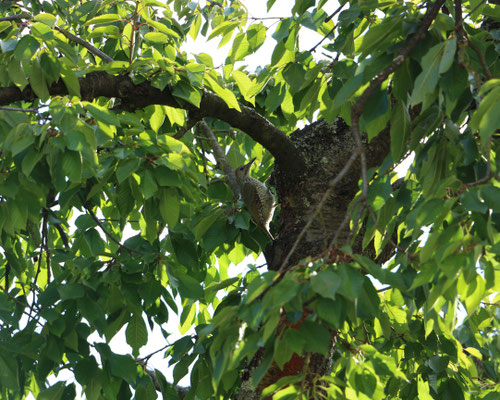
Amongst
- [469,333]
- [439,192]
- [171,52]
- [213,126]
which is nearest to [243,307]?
[439,192]

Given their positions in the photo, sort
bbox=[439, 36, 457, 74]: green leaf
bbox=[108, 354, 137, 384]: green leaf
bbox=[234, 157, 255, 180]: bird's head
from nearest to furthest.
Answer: bbox=[439, 36, 457, 74]: green leaf
bbox=[108, 354, 137, 384]: green leaf
bbox=[234, 157, 255, 180]: bird's head

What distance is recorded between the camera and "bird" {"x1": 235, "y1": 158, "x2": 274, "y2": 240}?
10.5 feet

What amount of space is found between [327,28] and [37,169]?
1.35 m

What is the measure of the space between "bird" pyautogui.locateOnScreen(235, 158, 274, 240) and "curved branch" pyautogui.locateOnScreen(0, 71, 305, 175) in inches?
9.0

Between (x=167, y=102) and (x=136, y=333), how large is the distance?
100 cm

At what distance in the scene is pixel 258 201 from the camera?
3297 mm

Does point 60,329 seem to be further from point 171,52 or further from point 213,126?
point 213,126

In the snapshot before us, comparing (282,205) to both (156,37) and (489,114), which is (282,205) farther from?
(489,114)

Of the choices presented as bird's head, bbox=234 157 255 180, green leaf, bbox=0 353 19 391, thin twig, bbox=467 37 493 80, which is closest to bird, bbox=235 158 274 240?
bird's head, bbox=234 157 255 180

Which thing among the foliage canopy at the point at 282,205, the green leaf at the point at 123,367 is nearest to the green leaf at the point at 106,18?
the foliage canopy at the point at 282,205

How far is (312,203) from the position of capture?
3.05 meters

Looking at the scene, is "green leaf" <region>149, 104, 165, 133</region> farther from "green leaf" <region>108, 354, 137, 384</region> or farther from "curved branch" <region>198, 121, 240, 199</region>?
"green leaf" <region>108, 354, 137, 384</region>

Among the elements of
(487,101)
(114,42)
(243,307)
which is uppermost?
(114,42)

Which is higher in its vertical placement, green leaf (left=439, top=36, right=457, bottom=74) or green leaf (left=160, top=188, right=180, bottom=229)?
green leaf (left=160, top=188, right=180, bottom=229)
